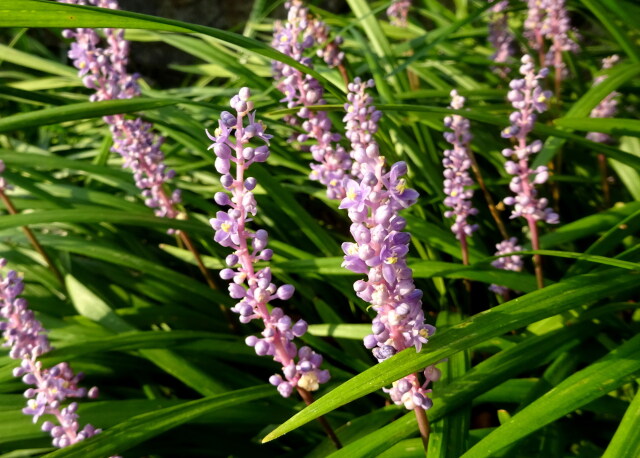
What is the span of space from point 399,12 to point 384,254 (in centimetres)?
419

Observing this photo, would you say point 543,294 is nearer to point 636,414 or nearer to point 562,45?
point 636,414

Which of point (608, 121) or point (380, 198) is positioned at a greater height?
point (380, 198)

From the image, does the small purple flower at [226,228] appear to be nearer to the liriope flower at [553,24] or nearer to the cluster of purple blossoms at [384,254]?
the cluster of purple blossoms at [384,254]

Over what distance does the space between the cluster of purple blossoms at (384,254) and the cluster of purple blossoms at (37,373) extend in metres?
1.12

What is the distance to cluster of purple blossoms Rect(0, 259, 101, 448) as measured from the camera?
80.4 inches

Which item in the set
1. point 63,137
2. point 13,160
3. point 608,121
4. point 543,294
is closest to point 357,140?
point 543,294

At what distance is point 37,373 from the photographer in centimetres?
207

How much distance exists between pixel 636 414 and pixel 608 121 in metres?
1.28

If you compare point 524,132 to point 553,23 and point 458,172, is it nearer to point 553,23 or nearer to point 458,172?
point 458,172

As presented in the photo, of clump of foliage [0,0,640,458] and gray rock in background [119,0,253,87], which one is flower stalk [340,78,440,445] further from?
gray rock in background [119,0,253,87]

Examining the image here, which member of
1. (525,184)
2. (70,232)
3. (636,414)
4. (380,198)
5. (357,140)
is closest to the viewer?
(380,198)

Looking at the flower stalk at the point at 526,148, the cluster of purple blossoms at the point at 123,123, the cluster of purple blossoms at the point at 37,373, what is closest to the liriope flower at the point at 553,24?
the flower stalk at the point at 526,148

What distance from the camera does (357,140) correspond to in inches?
87.5

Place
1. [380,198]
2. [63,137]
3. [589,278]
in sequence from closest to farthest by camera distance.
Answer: [380,198]
[589,278]
[63,137]
